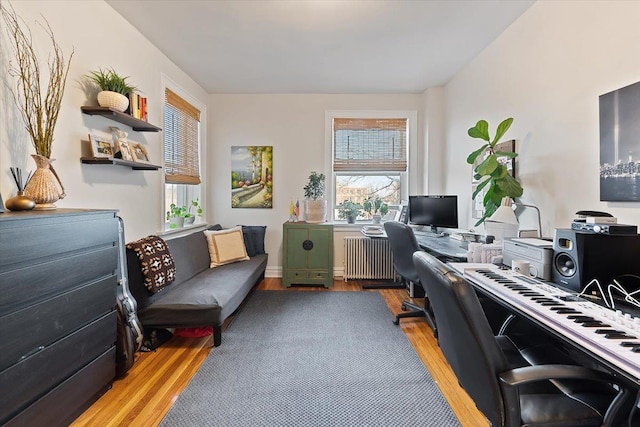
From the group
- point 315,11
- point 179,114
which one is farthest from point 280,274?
point 315,11

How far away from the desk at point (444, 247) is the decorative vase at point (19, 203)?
8.73 feet

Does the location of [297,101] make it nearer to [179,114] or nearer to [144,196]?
[179,114]

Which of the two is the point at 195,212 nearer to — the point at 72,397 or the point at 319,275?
the point at 319,275

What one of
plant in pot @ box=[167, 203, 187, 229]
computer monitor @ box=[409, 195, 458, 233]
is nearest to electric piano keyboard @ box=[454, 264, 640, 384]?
computer monitor @ box=[409, 195, 458, 233]

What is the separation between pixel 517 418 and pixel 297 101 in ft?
13.6

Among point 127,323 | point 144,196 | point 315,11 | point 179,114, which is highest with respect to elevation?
point 315,11

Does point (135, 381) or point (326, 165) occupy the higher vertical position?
point (326, 165)

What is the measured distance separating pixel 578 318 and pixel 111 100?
2.86 m

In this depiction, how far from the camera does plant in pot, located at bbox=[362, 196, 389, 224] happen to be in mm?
4301

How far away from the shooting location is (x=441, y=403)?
1.75m

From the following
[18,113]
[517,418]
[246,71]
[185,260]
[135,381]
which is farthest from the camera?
[246,71]

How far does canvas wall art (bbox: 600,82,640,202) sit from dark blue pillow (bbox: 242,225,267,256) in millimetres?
3427

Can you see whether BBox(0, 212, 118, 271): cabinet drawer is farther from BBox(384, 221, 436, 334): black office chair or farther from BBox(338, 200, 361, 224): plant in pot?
BBox(338, 200, 361, 224): plant in pot

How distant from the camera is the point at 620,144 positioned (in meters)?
1.62
